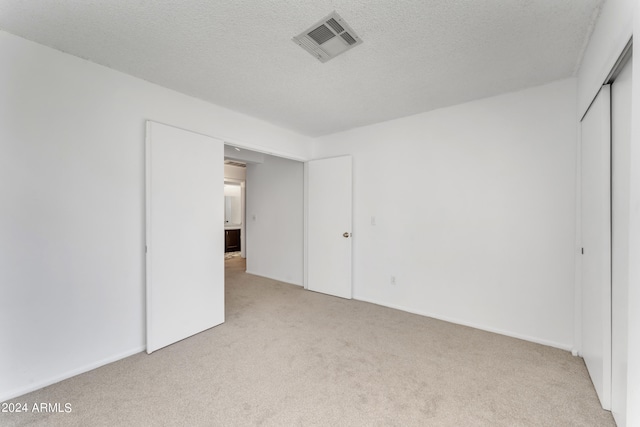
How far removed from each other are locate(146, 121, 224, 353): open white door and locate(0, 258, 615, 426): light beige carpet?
26 centimetres

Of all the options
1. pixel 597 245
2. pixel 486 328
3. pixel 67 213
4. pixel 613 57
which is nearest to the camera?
pixel 613 57

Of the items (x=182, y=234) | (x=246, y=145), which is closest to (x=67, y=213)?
(x=182, y=234)

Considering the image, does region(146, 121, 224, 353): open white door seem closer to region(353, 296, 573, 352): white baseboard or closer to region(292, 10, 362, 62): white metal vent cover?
region(292, 10, 362, 62): white metal vent cover

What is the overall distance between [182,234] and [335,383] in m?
2.04

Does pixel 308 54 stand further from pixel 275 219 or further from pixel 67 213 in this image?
pixel 275 219

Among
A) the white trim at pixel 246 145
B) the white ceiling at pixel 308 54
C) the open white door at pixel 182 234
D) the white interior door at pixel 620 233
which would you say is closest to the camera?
the white interior door at pixel 620 233

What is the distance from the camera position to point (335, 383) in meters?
2.01

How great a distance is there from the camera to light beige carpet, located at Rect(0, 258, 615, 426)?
168 cm

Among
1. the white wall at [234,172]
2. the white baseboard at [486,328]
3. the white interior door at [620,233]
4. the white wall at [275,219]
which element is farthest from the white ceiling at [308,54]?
the white wall at [234,172]

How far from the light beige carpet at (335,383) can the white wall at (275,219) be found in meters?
2.02

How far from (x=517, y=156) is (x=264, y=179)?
4146 millimetres

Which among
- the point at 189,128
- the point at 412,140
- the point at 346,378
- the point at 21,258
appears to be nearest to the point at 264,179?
the point at 189,128

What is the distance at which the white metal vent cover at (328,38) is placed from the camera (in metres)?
1.78

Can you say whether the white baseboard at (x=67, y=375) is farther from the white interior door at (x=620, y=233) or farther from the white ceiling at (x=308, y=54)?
the white interior door at (x=620, y=233)
